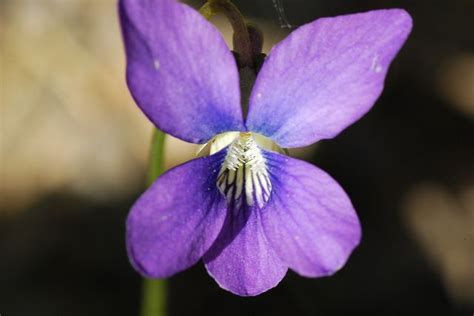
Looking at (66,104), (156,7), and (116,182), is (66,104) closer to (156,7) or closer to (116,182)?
(116,182)

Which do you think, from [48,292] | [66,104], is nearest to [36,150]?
[66,104]

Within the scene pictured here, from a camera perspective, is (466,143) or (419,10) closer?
(466,143)

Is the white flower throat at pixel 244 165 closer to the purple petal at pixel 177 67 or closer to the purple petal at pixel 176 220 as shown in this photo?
the purple petal at pixel 176 220

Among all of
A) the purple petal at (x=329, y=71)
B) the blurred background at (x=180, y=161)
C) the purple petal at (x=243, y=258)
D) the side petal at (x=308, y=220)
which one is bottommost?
the blurred background at (x=180, y=161)

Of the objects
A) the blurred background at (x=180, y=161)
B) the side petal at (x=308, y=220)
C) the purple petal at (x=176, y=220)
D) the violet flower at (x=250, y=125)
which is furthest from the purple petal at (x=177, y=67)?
the blurred background at (x=180, y=161)

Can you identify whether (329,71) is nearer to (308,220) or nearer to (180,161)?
(308,220)

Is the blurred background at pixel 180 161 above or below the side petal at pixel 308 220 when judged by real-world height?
below
